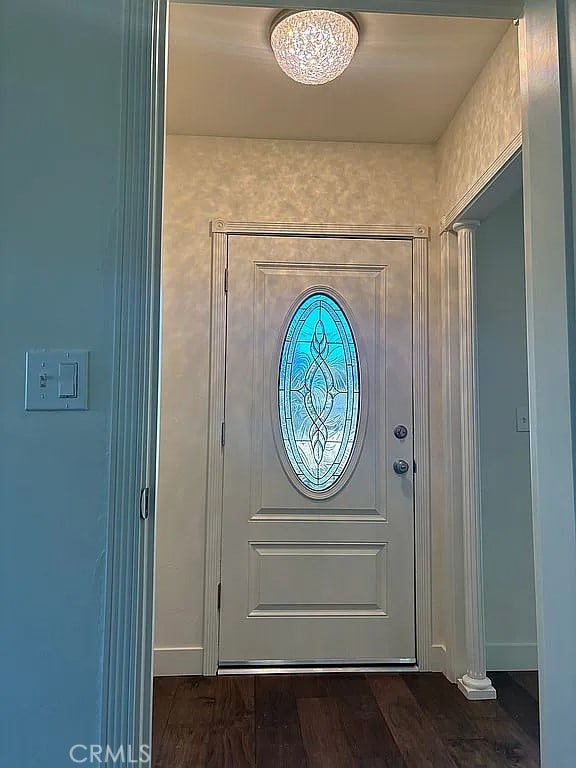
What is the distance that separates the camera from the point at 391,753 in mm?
Result: 1894

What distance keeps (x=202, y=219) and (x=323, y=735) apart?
7.04 feet

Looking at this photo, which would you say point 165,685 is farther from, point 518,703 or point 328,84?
point 328,84

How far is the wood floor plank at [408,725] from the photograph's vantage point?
6.12 ft

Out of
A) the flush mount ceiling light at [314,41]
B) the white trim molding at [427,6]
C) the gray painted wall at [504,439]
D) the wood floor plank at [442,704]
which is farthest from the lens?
the gray painted wall at [504,439]

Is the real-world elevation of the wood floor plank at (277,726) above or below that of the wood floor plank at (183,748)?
below

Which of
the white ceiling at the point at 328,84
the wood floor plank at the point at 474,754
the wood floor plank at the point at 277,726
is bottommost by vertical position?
the wood floor plank at the point at 474,754

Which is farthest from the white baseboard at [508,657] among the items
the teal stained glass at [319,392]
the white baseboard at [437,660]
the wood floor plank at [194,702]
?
the wood floor plank at [194,702]

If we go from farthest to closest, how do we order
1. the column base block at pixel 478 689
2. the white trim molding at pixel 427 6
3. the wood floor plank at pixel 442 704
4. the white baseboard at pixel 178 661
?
1. the white baseboard at pixel 178 661
2. the column base block at pixel 478 689
3. the wood floor plank at pixel 442 704
4. the white trim molding at pixel 427 6

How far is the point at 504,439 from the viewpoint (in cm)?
262

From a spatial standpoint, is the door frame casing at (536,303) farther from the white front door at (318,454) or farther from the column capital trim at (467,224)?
the white front door at (318,454)

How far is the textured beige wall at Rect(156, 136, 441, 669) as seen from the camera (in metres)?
2.50

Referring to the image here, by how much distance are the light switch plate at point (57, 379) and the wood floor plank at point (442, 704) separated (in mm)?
1792

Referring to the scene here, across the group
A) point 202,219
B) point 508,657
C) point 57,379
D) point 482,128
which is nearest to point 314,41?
point 482,128

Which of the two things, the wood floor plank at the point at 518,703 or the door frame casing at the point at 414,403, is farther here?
the door frame casing at the point at 414,403
